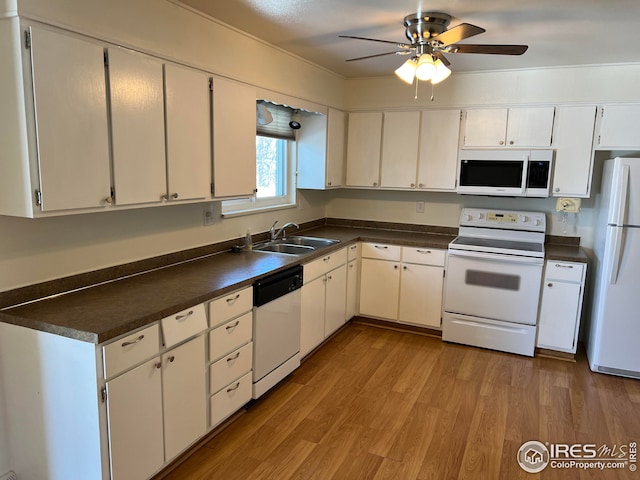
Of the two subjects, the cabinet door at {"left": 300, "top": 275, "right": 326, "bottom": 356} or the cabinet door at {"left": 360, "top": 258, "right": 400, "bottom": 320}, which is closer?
the cabinet door at {"left": 300, "top": 275, "right": 326, "bottom": 356}

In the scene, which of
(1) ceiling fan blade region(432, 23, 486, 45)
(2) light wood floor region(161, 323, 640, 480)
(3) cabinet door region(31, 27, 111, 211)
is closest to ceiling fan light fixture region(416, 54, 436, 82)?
(1) ceiling fan blade region(432, 23, 486, 45)

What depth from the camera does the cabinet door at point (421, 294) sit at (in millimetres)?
4059

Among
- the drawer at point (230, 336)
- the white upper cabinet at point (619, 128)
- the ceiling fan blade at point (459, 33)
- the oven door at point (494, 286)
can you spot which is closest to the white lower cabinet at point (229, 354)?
the drawer at point (230, 336)

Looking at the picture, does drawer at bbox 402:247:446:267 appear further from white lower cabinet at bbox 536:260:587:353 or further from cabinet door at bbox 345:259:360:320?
white lower cabinet at bbox 536:260:587:353

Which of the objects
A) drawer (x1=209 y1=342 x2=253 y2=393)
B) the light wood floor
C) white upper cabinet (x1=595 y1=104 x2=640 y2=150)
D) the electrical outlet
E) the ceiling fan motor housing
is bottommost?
the light wood floor

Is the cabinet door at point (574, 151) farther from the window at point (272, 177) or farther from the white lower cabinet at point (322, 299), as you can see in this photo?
the window at point (272, 177)

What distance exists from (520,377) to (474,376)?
13.9 inches

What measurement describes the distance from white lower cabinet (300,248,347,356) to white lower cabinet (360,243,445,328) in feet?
1.19

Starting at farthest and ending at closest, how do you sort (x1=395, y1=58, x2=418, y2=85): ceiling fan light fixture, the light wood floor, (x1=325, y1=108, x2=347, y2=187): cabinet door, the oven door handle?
(x1=325, y1=108, x2=347, y2=187): cabinet door < the oven door handle < (x1=395, y1=58, x2=418, y2=85): ceiling fan light fixture < the light wood floor

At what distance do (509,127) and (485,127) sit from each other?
0.66 ft

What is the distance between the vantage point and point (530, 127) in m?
3.85

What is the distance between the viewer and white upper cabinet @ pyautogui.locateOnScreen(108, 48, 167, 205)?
2068 millimetres

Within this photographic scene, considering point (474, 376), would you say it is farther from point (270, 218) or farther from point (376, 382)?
point (270, 218)

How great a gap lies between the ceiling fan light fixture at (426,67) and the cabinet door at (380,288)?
6.70 feet
